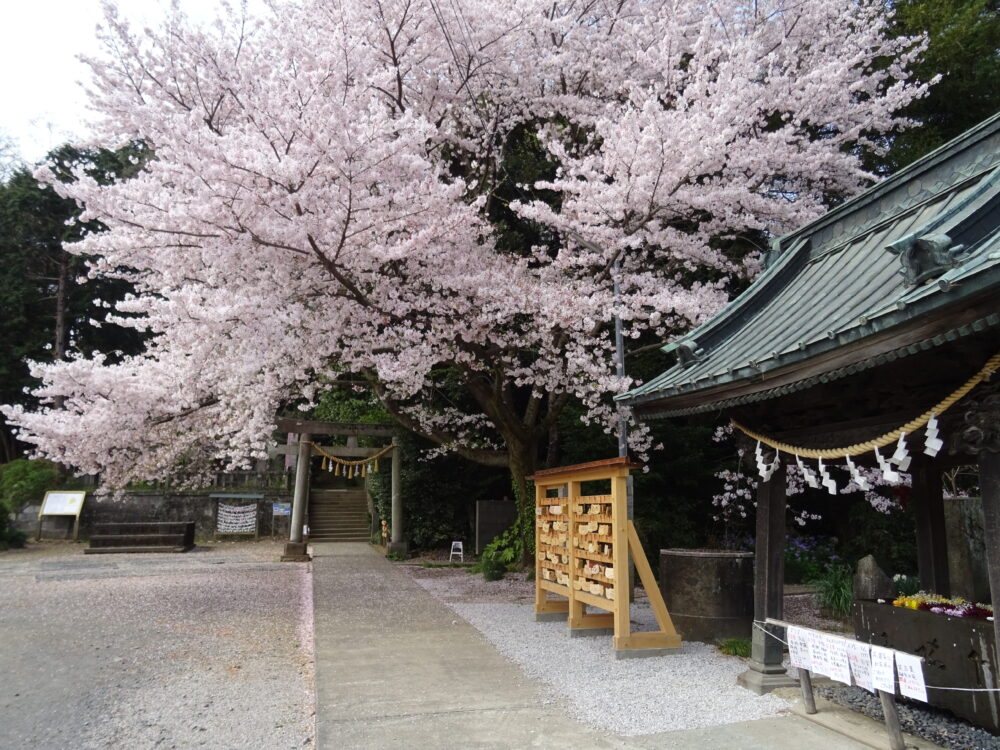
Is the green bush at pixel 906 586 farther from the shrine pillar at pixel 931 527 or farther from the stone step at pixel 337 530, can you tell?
the stone step at pixel 337 530

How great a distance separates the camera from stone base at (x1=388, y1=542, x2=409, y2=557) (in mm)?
16656

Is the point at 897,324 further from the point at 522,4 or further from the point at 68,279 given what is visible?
the point at 68,279

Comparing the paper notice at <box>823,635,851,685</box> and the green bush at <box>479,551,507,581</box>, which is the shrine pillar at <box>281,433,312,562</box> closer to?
the green bush at <box>479,551,507,581</box>

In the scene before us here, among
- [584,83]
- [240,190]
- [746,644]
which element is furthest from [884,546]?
[240,190]

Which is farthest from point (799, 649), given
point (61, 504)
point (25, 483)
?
point (25, 483)

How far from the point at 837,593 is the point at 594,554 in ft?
14.1

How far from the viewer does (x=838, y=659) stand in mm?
4316

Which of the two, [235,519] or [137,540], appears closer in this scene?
[137,540]

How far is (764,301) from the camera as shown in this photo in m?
6.27

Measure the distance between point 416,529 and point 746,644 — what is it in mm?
12099

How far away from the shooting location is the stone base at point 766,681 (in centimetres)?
535

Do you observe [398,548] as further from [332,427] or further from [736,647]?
[736,647]

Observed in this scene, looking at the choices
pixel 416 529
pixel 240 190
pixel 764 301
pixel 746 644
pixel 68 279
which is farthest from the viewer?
pixel 68 279

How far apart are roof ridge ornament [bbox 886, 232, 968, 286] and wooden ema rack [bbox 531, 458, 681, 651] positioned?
3439mm
